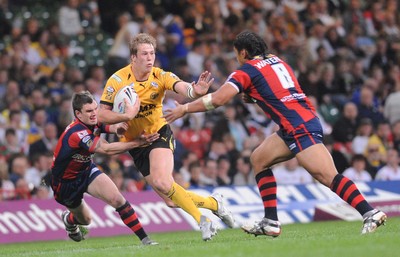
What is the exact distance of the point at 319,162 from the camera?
11211 mm

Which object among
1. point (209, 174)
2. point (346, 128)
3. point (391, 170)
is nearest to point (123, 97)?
point (209, 174)

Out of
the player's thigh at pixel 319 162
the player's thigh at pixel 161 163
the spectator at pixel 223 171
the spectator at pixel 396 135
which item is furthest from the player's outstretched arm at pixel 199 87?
the spectator at pixel 396 135

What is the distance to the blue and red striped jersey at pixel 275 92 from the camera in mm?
11422

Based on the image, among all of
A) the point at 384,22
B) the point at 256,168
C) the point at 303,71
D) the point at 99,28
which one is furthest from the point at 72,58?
the point at 256,168

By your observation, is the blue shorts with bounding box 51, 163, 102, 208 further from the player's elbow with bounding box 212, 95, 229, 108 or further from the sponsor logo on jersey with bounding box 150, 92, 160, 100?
the player's elbow with bounding box 212, 95, 229, 108

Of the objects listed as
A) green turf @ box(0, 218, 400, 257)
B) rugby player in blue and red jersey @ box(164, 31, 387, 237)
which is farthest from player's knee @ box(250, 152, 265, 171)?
green turf @ box(0, 218, 400, 257)

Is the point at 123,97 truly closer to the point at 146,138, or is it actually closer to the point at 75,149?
the point at 146,138

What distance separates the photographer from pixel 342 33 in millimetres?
25719

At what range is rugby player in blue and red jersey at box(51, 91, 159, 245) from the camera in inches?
476

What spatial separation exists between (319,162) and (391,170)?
8.69m

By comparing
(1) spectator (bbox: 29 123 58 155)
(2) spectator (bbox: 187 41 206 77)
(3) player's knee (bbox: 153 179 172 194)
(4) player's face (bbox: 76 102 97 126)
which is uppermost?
(4) player's face (bbox: 76 102 97 126)

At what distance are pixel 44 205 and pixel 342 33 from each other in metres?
11.5

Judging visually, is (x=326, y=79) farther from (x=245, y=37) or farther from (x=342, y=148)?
(x=245, y=37)

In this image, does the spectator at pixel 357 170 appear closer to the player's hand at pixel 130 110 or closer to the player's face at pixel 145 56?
the player's face at pixel 145 56
